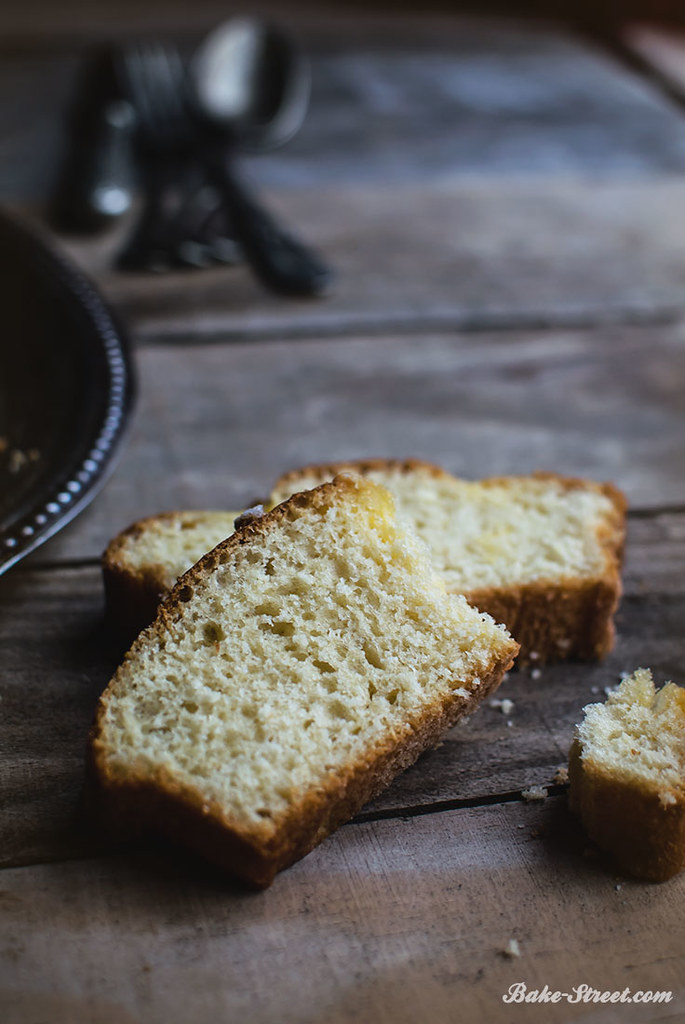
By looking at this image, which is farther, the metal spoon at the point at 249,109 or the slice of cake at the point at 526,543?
the metal spoon at the point at 249,109

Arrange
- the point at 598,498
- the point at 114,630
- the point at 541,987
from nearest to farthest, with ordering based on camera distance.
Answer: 1. the point at 541,987
2. the point at 114,630
3. the point at 598,498

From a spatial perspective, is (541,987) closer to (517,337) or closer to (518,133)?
(517,337)

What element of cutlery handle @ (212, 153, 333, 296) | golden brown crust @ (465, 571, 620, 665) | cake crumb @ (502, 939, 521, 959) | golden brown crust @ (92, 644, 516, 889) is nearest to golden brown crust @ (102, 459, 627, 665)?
golden brown crust @ (465, 571, 620, 665)

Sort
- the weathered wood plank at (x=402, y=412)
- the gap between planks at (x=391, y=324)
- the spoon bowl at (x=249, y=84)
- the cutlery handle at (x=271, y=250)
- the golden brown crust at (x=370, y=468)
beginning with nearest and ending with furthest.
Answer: the golden brown crust at (x=370, y=468) → the weathered wood plank at (x=402, y=412) → the gap between planks at (x=391, y=324) → the cutlery handle at (x=271, y=250) → the spoon bowl at (x=249, y=84)

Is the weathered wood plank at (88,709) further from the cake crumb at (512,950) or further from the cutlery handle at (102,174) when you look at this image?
the cutlery handle at (102,174)

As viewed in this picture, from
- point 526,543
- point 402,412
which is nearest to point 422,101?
point 402,412

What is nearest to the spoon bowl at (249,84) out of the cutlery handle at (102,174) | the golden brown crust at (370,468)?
the cutlery handle at (102,174)

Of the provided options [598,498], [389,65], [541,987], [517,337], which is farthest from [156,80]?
[541,987]
